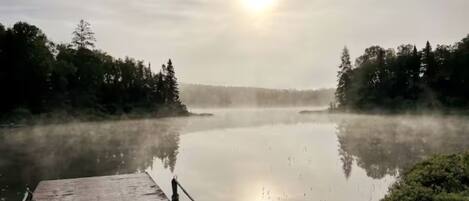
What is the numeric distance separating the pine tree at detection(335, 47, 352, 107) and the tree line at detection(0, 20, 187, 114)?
31.4 meters

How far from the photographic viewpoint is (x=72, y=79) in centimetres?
7038

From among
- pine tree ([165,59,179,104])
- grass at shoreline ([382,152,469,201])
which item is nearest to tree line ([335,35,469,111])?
pine tree ([165,59,179,104])

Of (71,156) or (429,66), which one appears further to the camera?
(429,66)

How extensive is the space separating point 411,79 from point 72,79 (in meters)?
53.9

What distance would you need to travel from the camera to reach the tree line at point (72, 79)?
60041 millimetres

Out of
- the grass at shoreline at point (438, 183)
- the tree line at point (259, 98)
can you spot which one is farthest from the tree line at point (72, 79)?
the tree line at point (259, 98)

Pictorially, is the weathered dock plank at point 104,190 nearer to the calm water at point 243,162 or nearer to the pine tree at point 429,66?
the calm water at point 243,162

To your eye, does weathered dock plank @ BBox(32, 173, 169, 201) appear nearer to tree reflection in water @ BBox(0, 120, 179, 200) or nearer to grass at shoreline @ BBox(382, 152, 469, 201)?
tree reflection in water @ BBox(0, 120, 179, 200)

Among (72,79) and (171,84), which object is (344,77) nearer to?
(171,84)

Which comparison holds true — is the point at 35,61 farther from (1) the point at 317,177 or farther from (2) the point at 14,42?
(1) the point at 317,177

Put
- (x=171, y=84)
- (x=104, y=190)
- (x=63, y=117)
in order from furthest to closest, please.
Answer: (x=171, y=84) < (x=63, y=117) < (x=104, y=190)

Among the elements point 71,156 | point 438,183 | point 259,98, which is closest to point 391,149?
point 438,183

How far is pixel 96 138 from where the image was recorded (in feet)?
129

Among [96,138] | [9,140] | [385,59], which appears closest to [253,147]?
[96,138]
